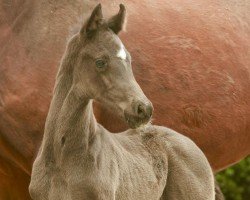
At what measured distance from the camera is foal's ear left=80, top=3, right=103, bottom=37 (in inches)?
201

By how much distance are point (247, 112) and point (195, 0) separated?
2.77ft

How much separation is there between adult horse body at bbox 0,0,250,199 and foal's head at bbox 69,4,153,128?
1.09 meters

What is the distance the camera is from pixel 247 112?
7.13 m

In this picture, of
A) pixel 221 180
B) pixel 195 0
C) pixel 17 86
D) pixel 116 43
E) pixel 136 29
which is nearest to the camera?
pixel 116 43

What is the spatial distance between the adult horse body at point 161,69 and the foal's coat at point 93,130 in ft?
2.72

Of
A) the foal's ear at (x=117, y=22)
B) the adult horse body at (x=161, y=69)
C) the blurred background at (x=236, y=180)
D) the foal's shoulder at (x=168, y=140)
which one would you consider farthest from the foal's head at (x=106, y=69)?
the blurred background at (x=236, y=180)

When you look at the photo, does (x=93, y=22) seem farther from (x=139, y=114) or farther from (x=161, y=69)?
(x=161, y=69)

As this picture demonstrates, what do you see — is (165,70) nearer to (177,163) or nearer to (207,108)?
(207,108)

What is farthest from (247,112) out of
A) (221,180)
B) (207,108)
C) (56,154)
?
(221,180)

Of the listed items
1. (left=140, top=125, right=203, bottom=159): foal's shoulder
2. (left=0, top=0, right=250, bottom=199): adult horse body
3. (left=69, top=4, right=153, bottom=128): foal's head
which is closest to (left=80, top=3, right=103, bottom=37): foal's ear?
(left=69, top=4, right=153, bottom=128): foal's head

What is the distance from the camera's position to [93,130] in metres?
A: 5.41

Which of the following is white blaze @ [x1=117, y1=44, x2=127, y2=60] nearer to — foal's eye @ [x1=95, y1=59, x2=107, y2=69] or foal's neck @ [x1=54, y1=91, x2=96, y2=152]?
foal's eye @ [x1=95, y1=59, x2=107, y2=69]

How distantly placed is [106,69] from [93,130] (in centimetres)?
43

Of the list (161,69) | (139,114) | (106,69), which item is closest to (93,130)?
(106,69)
